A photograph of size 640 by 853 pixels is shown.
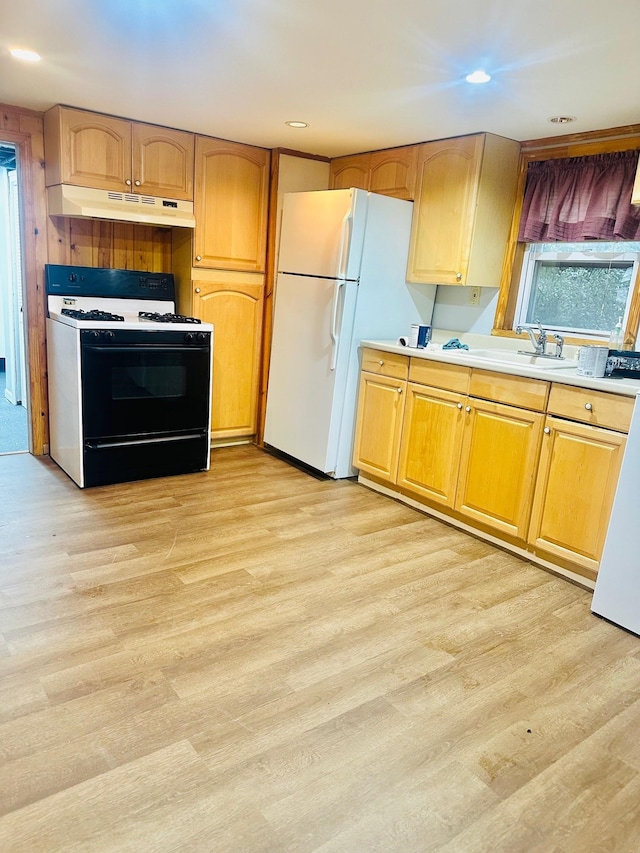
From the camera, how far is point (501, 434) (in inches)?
116

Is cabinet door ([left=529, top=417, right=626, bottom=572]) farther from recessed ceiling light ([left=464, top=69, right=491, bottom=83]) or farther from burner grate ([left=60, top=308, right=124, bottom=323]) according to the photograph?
burner grate ([left=60, top=308, right=124, bottom=323])

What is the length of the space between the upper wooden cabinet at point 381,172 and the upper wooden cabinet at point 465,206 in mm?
82

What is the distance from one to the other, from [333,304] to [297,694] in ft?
7.77

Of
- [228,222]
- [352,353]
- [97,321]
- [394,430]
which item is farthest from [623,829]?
[228,222]

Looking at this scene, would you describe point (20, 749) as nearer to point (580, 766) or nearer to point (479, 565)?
point (580, 766)

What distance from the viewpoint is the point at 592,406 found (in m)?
2.57

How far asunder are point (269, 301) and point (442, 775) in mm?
3305

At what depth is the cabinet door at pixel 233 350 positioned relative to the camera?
409 cm

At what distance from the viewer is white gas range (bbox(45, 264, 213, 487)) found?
332 cm

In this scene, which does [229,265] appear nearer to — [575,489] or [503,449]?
[503,449]

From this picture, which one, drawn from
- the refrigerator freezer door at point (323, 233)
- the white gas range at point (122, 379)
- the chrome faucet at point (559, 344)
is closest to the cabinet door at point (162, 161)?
the white gas range at point (122, 379)

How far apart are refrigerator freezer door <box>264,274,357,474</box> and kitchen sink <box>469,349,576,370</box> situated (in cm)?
82

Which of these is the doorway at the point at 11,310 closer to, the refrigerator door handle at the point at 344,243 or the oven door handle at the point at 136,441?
the oven door handle at the point at 136,441

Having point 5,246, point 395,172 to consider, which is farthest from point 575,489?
point 5,246
